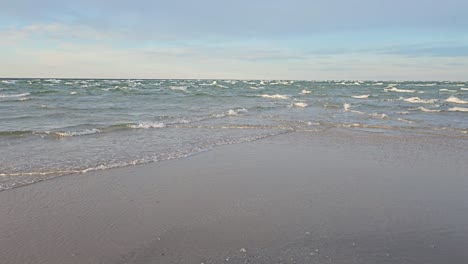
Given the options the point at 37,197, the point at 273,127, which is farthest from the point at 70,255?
the point at 273,127

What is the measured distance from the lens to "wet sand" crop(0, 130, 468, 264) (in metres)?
4.43

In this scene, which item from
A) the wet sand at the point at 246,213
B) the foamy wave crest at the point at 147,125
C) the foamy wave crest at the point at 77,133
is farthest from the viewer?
the foamy wave crest at the point at 147,125

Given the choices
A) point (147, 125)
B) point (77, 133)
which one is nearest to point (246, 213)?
point (77, 133)

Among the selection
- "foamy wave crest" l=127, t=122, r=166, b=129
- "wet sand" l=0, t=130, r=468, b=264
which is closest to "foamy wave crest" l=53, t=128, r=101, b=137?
"foamy wave crest" l=127, t=122, r=166, b=129

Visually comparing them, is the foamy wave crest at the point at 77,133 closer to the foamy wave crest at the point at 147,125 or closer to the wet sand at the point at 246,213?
the foamy wave crest at the point at 147,125

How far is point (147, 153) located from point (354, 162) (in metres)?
4.78

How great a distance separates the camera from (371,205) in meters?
6.07

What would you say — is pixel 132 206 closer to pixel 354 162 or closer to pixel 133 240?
pixel 133 240

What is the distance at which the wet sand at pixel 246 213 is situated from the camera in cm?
443

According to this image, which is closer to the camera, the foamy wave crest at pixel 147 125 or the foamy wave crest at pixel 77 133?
the foamy wave crest at pixel 77 133

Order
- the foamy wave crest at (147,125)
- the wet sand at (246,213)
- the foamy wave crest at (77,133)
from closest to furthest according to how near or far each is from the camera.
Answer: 1. the wet sand at (246,213)
2. the foamy wave crest at (77,133)
3. the foamy wave crest at (147,125)

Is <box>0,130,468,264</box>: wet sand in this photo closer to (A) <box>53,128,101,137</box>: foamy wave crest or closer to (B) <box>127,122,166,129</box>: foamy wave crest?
(A) <box>53,128,101,137</box>: foamy wave crest

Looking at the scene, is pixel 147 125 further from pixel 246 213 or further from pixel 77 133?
pixel 246 213

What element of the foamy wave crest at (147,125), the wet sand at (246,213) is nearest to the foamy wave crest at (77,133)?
the foamy wave crest at (147,125)
